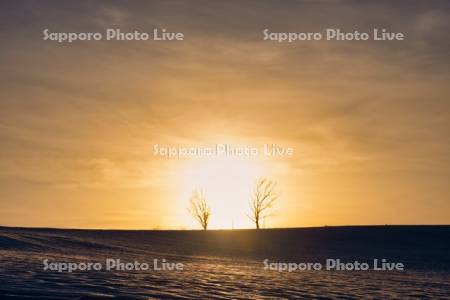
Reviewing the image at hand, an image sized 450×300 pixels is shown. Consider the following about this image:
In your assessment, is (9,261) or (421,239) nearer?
(9,261)

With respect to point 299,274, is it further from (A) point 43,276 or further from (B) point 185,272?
(A) point 43,276

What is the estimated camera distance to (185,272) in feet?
97.5

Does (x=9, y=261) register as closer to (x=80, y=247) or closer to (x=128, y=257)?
(x=128, y=257)

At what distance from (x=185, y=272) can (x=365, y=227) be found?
51.8 meters

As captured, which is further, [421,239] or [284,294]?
[421,239]

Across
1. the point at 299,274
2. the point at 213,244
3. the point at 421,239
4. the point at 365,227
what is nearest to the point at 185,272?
the point at 299,274

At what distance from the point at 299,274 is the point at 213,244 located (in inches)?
982

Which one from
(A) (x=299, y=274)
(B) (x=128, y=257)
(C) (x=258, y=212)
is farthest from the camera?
(C) (x=258, y=212)

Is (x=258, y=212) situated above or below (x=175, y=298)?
above

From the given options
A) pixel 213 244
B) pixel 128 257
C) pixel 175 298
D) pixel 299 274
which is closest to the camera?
pixel 175 298

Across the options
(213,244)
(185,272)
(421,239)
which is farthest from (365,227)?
(185,272)

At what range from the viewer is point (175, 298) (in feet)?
66.6

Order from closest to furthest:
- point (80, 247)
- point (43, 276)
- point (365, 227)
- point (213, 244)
→ point (43, 276) → point (80, 247) → point (213, 244) → point (365, 227)

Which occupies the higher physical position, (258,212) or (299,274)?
(258,212)
